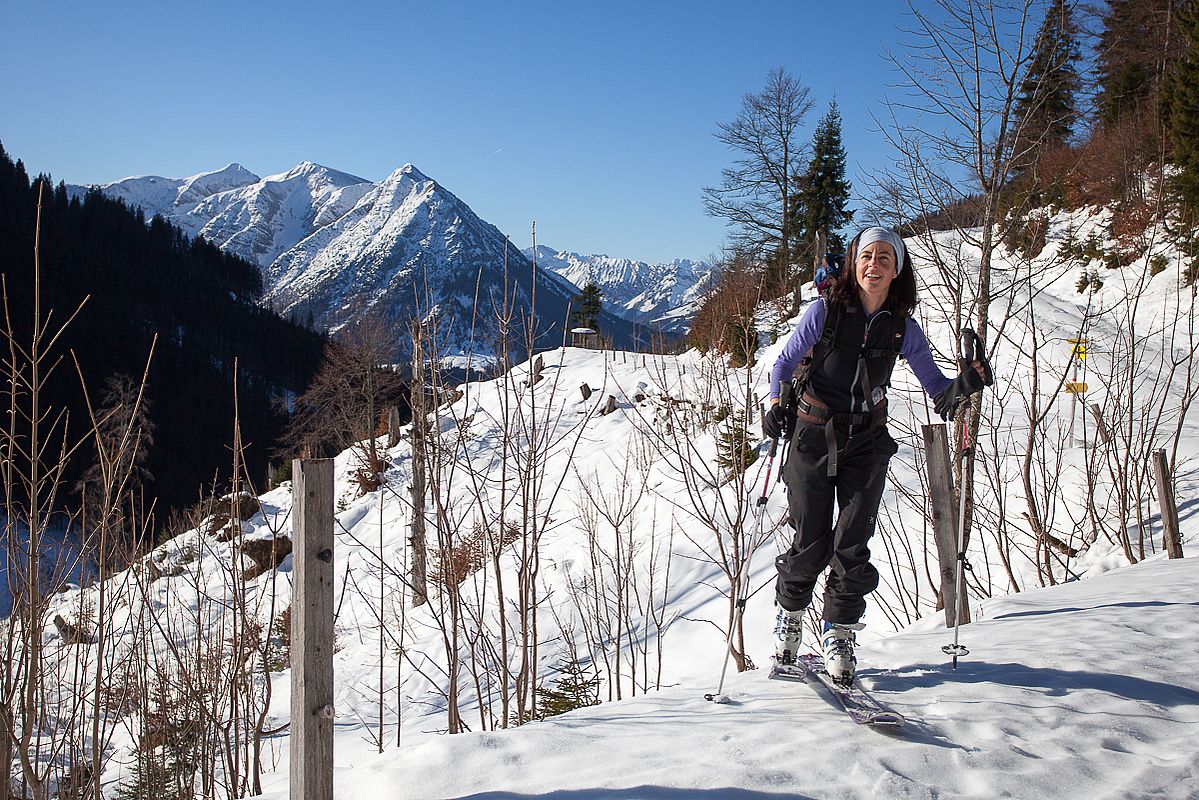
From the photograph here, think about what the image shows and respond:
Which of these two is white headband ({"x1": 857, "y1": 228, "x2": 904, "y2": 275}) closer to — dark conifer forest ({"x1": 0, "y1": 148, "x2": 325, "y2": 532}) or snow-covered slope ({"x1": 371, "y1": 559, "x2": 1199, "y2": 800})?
snow-covered slope ({"x1": 371, "y1": 559, "x2": 1199, "y2": 800})

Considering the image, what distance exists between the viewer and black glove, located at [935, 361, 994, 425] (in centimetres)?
283

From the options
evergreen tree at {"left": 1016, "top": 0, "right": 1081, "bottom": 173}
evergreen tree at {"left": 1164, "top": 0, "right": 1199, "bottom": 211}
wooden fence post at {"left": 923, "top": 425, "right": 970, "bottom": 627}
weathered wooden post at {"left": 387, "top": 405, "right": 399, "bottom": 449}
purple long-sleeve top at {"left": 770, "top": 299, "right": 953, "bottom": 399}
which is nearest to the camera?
purple long-sleeve top at {"left": 770, "top": 299, "right": 953, "bottom": 399}

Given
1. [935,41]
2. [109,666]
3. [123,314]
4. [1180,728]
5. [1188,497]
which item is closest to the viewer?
[1180,728]

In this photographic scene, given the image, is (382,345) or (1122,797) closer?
(1122,797)

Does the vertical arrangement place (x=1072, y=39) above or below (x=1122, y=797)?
above

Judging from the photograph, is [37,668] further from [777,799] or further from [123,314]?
[123,314]

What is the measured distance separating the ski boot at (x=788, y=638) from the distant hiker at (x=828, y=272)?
1.43 m

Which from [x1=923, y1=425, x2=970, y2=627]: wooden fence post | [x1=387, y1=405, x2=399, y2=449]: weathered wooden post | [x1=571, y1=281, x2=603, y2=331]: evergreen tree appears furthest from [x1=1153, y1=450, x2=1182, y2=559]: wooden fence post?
[x1=571, y1=281, x2=603, y2=331]: evergreen tree

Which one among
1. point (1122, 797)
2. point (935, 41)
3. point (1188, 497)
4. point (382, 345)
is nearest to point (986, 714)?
point (1122, 797)

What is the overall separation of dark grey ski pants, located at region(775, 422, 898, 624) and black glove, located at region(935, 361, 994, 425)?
289 millimetres

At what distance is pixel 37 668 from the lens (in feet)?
8.93

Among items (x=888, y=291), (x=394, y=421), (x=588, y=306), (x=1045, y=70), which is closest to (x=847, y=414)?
(x=888, y=291)

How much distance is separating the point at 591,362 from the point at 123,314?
51.6 metres

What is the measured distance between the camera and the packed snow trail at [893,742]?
7.18ft
